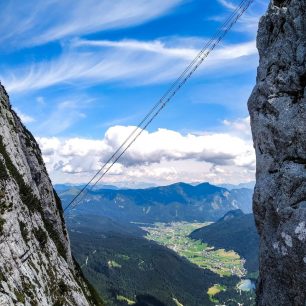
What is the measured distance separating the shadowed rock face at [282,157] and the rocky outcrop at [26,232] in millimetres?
24971

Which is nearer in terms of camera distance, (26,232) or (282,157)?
(282,157)

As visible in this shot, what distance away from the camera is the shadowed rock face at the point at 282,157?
24453 millimetres

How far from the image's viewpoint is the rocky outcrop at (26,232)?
4497 cm

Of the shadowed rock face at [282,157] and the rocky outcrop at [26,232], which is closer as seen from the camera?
the shadowed rock face at [282,157]

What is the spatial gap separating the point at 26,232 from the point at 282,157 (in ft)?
128

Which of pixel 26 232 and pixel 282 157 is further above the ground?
pixel 282 157

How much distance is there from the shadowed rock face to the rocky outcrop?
24971mm

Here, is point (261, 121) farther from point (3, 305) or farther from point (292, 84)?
point (3, 305)

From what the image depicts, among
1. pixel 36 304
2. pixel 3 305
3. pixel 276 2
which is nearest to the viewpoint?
pixel 276 2

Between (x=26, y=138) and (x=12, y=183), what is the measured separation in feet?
85.0

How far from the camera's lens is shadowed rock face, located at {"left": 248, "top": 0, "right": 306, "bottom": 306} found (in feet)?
80.2

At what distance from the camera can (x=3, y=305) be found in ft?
122

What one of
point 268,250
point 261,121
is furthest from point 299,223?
point 261,121

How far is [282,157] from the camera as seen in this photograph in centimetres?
2669
